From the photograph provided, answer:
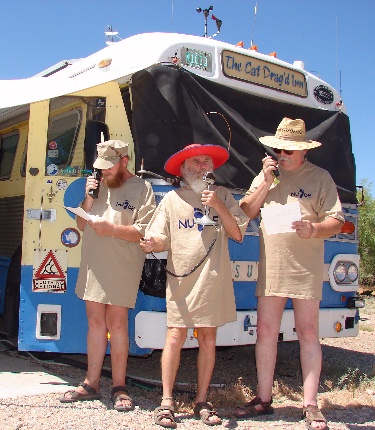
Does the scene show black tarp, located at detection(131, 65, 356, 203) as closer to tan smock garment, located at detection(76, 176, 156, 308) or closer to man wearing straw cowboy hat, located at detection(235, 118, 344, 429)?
tan smock garment, located at detection(76, 176, 156, 308)

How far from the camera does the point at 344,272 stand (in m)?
5.83

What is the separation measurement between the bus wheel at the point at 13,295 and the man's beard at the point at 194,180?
2449 mm

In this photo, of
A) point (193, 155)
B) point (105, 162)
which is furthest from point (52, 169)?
point (193, 155)

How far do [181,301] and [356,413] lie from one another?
5.79 ft

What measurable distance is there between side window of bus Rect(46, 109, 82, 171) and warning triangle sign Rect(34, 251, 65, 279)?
0.77 meters

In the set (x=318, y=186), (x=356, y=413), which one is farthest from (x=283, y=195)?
(x=356, y=413)

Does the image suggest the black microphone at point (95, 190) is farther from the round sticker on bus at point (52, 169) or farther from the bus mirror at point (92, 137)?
the round sticker on bus at point (52, 169)

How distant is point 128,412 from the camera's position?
4.36 meters

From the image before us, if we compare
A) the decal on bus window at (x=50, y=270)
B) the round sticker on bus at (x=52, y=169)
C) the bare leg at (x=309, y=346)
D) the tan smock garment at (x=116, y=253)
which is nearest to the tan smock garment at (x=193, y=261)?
the tan smock garment at (x=116, y=253)

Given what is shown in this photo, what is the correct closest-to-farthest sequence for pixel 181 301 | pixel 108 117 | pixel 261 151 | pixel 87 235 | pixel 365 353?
pixel 181 301 < pixel 87 235 < pixel 108 117 < pixel 261 151 < pixel 365 353

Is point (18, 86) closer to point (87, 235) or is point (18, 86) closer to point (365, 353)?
point (87, 235)

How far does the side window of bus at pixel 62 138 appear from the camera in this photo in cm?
517

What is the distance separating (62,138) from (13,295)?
179 centimetres

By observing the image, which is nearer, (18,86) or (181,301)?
(181,301)
